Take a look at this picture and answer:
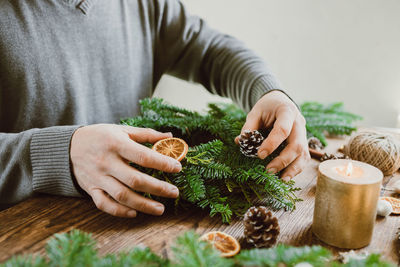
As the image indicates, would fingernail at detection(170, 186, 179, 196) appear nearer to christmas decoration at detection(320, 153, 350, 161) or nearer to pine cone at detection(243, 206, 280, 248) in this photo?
pine cone at detection(243, 206, 280, 248)

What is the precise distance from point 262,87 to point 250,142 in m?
0.43

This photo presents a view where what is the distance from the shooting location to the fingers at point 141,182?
64 centimetres

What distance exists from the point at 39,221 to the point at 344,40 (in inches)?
75.8

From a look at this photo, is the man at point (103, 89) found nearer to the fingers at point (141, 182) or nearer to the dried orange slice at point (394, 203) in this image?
the fingers at point (141, 182)

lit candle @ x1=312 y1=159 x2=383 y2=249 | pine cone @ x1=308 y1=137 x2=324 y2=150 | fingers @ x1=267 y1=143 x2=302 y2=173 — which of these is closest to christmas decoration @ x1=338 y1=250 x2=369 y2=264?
lit candle @ x1=312 y1=159 x2=383 y2=249

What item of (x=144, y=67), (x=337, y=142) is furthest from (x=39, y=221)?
(x=337, y=142)

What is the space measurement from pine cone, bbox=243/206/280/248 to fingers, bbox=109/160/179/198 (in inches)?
6.7

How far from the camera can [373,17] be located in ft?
5.86

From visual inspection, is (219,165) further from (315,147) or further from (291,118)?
(315,147)

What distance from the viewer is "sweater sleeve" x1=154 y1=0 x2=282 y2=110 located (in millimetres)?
1335

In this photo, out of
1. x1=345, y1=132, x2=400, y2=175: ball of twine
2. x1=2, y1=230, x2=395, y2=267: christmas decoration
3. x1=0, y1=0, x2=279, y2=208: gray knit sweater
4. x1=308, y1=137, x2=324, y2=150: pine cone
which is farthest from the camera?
x1=308, y1=137, x2=324, y2=150: pine cone

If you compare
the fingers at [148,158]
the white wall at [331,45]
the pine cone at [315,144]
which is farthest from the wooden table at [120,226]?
the white wall at [331,45]

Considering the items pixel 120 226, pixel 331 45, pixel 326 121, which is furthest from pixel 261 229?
pixel 331 45

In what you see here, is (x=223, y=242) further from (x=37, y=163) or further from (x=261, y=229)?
(x=37, y=163)
